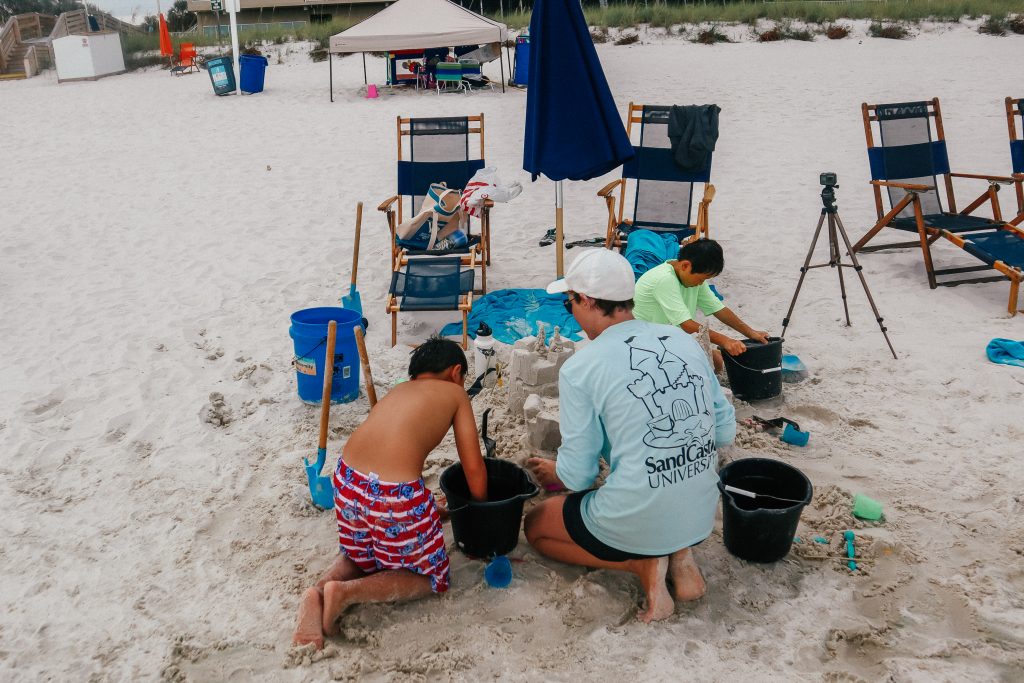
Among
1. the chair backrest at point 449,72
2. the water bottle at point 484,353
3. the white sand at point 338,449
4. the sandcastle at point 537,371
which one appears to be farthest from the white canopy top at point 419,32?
the sandcastle at point 537,371

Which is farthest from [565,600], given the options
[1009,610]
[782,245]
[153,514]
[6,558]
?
[782,245]

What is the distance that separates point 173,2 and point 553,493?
42.6 meters

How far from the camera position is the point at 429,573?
9.44 feet

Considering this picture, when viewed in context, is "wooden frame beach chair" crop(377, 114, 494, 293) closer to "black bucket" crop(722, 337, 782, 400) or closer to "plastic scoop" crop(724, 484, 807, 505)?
"black bucket" crop(722, 337, 782, 400)

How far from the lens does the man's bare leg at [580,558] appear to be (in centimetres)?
276

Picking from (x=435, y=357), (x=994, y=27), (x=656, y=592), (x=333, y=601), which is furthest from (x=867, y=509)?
(x=994, y=27)

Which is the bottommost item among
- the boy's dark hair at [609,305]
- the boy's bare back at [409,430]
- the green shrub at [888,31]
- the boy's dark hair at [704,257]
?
the boy's bare back at [409,430]

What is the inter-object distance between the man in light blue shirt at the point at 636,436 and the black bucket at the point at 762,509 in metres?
0.24

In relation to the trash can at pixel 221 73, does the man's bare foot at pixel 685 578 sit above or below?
below

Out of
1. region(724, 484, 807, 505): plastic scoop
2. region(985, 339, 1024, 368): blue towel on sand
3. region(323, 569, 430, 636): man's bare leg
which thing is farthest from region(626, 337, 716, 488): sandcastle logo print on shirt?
region(985, 339, 1024, 368): blue towel on sand

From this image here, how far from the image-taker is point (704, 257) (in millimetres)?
3834

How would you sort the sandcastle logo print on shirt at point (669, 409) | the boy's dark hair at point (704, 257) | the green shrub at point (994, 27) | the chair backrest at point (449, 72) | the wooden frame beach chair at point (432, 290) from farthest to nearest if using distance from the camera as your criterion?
the green shrub at point (994, 27)
the chair backrest at point (449, 72)
the wooden frame beach chair at point (432, 290)
the boy's dark hair at point (704, 257)
the sandcastle logo print on shirt at point (669, 409)

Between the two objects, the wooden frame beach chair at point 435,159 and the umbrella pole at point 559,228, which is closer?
the umbrella pole at point 559,228

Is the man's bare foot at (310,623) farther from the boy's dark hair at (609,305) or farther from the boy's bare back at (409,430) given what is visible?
the boy's dark hair at (609,305)
